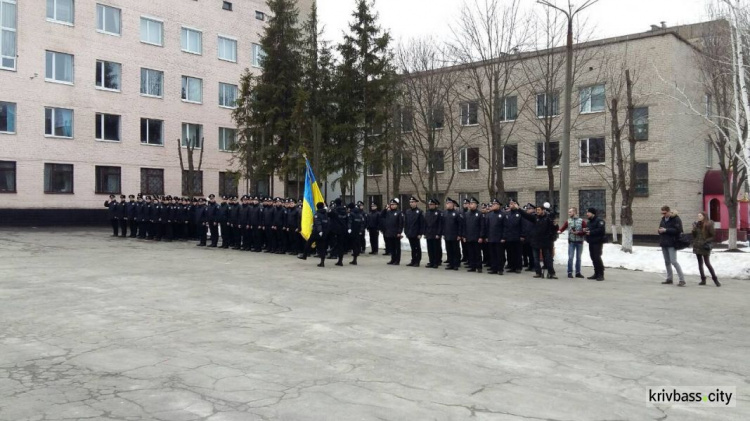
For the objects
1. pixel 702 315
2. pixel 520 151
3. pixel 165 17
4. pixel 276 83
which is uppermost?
pixel 165 17

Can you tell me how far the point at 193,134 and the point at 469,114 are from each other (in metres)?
18.4

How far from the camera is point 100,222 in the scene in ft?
120

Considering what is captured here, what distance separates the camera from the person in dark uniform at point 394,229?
758 inches

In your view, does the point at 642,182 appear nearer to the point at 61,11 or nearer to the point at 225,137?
the point at 225,137

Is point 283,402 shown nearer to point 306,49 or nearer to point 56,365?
point 56,365

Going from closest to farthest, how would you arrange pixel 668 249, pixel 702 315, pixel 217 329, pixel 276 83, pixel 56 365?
pixel 56 365, pixel 217 329, pixel 702 315, pixel 668 249, pixel 276 83

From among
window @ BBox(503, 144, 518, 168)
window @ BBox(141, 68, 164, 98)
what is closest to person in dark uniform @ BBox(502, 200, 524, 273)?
window @ BBox(503, 144, 518, 168)

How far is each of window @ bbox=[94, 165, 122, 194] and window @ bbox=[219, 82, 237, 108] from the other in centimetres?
926

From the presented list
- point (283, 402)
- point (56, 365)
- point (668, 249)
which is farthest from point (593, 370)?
point (668, 249)

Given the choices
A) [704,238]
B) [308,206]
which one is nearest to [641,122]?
[704,238]

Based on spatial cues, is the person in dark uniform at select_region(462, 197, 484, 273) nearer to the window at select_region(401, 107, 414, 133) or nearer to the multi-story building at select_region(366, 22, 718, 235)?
the multi-story building at select_region(366, 22, 718, 235)

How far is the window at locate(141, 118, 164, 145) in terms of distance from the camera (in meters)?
39.5

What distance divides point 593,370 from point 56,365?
5.72m

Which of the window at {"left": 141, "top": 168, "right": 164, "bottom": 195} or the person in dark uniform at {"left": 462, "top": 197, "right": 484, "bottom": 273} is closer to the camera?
the person in dark uniform at {"left": 462, "top": 197, "right": 484, "bottom": 273}
